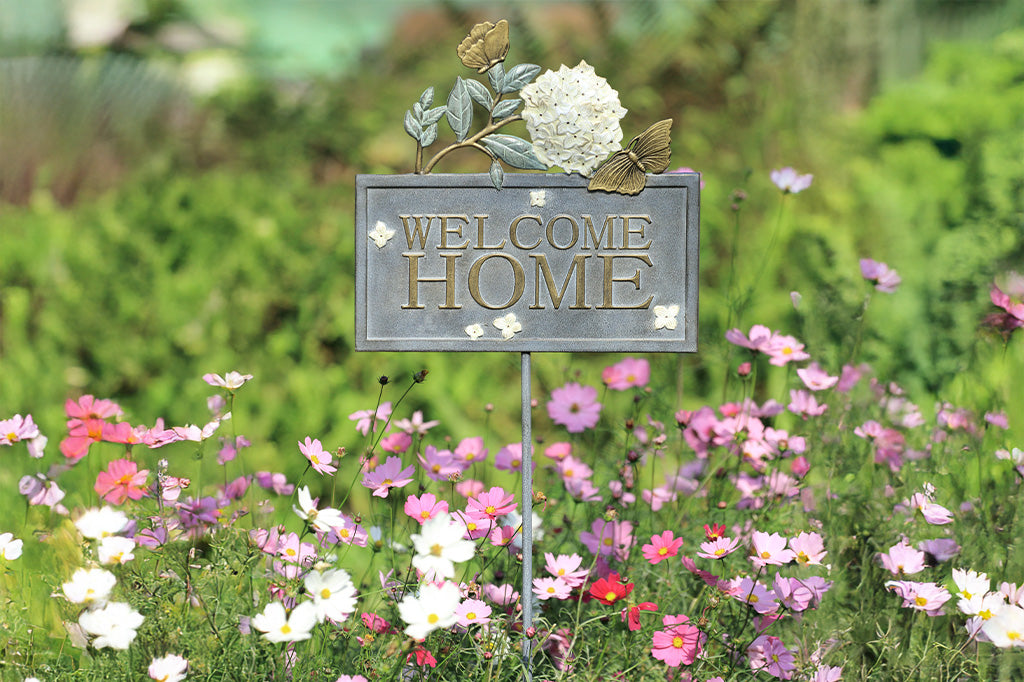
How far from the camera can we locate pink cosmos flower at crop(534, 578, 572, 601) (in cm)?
156

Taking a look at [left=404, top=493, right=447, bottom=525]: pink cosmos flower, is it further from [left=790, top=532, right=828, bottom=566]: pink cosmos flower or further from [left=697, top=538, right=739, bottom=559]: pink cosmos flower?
[left=790, top=532, right=828, bottom=566]: pink cosmos flower

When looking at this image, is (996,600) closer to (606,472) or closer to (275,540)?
(606,472)

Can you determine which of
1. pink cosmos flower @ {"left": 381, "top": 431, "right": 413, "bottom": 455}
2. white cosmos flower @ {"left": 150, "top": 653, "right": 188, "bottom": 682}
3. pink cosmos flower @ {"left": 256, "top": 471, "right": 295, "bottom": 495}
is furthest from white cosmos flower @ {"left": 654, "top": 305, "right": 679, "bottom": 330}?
white cosmos flower @ {"left": 150, "top": 653, "right": 188, "bottom": 682}

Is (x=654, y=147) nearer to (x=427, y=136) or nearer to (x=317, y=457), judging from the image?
(x=427, y=136)

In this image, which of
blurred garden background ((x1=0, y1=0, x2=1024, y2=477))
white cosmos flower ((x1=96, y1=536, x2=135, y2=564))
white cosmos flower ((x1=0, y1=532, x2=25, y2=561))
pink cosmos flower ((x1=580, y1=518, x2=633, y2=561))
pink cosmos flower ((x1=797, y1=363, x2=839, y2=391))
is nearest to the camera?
white cosmos flower ((x1=96, y1=536, x2=135, y2=564))

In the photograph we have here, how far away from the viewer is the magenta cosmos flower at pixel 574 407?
1.93m

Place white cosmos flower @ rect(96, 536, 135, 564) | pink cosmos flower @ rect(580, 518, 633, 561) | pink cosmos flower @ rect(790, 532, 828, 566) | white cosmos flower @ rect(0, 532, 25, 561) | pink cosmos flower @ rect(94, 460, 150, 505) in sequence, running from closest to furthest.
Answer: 1. white cosmos flower @ rect(96, 536, 135, 564)
2. white cosmos flower @ rect(0, 532, 25, 561)
3. pink cosmos flower @ rect(790, 532, 828, 566)
4. pink cosmos flower @ rect(94, 460, 150, 505)
5. pink cosmos flower @ rect(580, 518, 633, 561)

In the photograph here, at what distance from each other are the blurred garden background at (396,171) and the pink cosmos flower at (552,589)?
804mm

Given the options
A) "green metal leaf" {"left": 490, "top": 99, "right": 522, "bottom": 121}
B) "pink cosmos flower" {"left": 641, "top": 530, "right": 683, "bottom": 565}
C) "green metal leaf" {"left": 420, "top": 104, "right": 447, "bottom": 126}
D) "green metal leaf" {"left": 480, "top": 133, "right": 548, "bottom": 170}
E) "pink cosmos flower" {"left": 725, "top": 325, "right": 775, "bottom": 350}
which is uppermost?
"green metal leaf" {"left": 490, "top": 99, "right": 522, "bottom": 121}

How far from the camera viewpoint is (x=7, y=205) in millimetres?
4355

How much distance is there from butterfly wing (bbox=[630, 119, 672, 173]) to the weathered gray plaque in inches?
0.9

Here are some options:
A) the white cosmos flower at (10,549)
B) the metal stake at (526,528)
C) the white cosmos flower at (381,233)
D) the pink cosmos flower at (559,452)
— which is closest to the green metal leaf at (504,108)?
the white cosmos flower at (381,233)

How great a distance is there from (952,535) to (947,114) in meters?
2.96

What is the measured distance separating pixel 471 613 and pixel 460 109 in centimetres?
85
